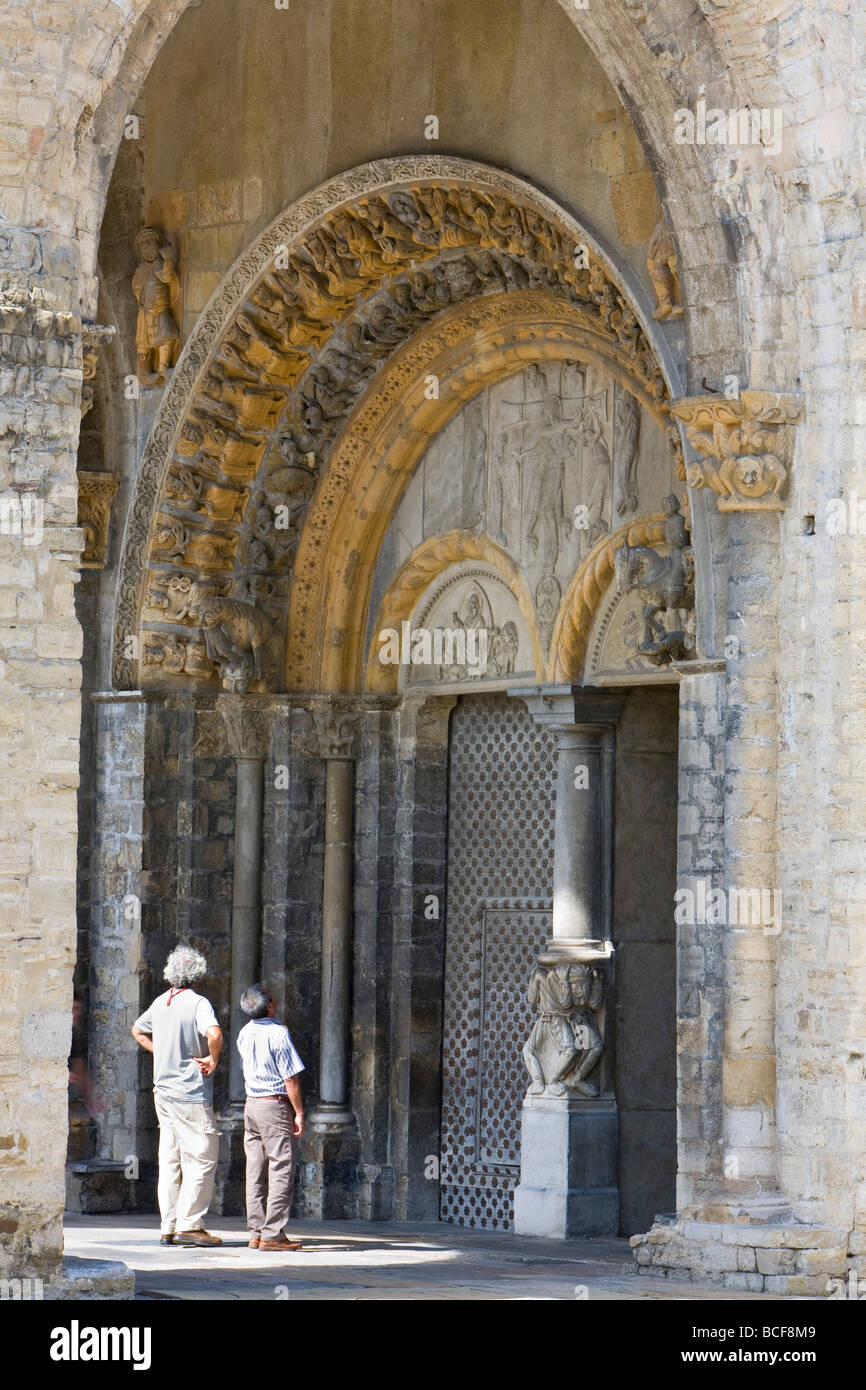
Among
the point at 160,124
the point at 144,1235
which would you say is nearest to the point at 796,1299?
the point at 144,1235

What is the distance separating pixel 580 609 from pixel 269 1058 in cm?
274

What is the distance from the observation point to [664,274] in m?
9.35

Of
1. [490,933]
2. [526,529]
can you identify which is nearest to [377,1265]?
[490,933]

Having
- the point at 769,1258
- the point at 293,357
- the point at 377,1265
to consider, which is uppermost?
the point at 293,357

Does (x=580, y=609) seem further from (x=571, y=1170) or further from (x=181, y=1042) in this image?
(x=181, y=1042)

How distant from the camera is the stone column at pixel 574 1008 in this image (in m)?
10.6

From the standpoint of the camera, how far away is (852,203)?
8.38 meters

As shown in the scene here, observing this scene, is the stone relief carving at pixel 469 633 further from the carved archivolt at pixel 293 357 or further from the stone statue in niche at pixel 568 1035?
the stone statue in niche at pixel 568 1035

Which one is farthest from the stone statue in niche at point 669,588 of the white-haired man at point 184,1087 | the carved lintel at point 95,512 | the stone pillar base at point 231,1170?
the stone pillar base at point 231,1170

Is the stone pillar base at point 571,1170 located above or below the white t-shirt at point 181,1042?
below

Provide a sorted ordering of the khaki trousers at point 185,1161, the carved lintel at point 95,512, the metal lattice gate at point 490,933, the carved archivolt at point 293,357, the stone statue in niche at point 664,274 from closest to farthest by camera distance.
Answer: the stone statue in niche at point 664,274, the khaki trousers at point 185,1161, the carved archivolt at point 293,357, the metal lattice gate at point 490,933, the carved lintel at point 95,512

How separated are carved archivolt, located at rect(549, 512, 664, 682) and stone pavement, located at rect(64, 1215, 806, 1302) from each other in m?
2.72

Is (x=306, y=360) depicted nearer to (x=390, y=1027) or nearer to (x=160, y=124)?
(x=160, y=124)

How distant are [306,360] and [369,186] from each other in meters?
1.20
